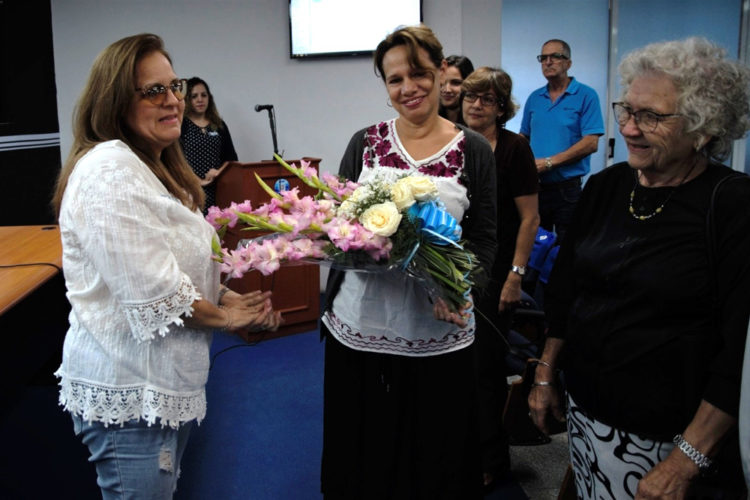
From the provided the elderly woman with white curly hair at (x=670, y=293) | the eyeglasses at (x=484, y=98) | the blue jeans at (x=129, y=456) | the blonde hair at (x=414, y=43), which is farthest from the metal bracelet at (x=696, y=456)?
the eyeglasses at (x=484, y=98)

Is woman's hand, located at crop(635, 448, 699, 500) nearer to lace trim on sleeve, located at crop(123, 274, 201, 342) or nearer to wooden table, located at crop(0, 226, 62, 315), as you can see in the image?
lace trim on sleeve, located at crop(123, 274, 201, 342)

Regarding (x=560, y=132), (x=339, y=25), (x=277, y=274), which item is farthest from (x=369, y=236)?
(x=339, y=25)

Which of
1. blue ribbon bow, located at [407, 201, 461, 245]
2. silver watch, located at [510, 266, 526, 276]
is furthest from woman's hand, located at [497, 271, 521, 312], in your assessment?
blue ribbon bow, located at [407, 201, 461, 245]

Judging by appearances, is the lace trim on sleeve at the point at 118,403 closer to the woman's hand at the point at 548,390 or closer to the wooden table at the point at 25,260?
the wooden table at the point at 25,260

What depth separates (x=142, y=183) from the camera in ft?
4.19

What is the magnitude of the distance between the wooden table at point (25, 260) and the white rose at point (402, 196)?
1330 millimetres

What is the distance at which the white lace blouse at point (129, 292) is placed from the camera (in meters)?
1.23

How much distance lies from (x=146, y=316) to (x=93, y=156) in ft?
1.16

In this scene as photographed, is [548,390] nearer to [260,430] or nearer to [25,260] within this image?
[260,430]

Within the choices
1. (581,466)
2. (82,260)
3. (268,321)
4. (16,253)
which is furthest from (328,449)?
(16,253)

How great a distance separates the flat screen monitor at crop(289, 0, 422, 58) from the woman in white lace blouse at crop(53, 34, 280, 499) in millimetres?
3907

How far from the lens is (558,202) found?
3865 millimetres

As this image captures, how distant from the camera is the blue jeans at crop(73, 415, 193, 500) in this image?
53.0 inches

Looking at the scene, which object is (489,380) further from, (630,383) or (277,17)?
(277,17)
